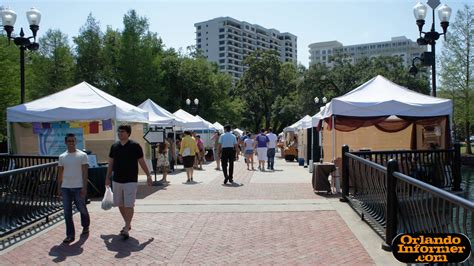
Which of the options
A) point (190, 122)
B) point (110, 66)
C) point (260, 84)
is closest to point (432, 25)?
point (190, 122)

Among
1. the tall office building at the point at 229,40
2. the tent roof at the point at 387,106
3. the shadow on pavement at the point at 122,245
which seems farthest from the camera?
the tall office building at the point at 229,40

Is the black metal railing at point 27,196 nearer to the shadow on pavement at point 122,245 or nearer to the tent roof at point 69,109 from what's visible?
the shadow on pavement at point 122,245

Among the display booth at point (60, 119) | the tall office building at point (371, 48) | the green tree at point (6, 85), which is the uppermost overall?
the tall office building at point (371, 48)

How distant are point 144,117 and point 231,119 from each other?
38954 mm

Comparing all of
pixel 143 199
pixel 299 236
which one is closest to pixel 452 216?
pixel 299 236

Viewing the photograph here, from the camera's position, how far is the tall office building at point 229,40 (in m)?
152

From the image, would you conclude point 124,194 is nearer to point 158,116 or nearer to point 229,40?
point 158,116

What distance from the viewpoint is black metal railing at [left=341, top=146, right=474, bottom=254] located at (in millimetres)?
3996

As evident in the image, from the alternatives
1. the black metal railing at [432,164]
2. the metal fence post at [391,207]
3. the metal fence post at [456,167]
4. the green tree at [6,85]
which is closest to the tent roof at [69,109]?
the black metal railing at [432,164]

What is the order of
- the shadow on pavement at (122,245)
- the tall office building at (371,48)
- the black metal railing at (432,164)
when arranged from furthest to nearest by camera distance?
the tall office building at (371,48) → the black metal railing at (432,164) → the shadow on pavement at (122,245)

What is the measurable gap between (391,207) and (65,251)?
15.5 ft

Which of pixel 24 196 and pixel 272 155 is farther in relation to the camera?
pixel 272 155

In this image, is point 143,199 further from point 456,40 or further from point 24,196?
point 456,40

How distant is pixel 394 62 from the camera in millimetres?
52750
